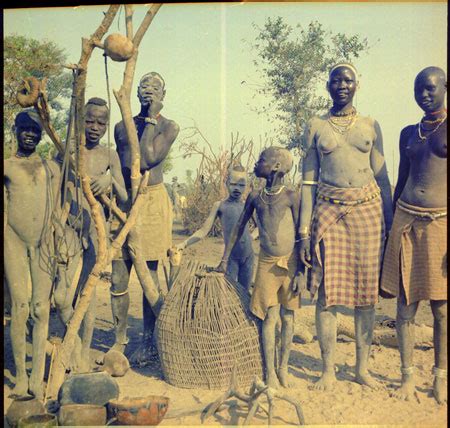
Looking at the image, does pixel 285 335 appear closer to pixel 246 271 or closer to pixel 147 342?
pixel 246 271

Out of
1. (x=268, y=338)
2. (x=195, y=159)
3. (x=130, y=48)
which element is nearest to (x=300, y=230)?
(x=268, y=338)

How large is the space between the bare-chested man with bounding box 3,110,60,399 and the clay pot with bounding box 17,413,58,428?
0.59 m

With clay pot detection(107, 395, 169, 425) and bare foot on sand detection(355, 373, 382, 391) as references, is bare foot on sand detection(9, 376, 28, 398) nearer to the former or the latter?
clay pot detection(107, 395, 169, 425)

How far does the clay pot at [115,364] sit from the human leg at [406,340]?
201 cm

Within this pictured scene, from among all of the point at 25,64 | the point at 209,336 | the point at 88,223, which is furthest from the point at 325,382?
the point at 25,64

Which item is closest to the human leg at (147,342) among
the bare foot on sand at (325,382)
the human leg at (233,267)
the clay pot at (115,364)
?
the clay pot at (115,364)

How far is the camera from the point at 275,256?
4777 millimetres

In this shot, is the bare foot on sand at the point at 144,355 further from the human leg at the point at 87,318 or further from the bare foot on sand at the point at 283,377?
the bare foot on sand at the point at 283,377

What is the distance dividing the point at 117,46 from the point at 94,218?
119 cm

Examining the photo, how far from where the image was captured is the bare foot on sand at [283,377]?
15.9 feet

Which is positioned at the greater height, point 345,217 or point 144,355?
point 345,217

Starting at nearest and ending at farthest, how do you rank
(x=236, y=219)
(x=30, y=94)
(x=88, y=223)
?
(x=30, y=94) < (x=88, y=223) < (x=236, y=219)

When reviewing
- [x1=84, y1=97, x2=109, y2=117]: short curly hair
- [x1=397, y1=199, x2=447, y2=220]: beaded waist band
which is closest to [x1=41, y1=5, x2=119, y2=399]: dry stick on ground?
[x1=84, y1=97, x2=109, y2=117]: short curly hair

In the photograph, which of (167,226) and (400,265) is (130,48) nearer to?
(167,226)
